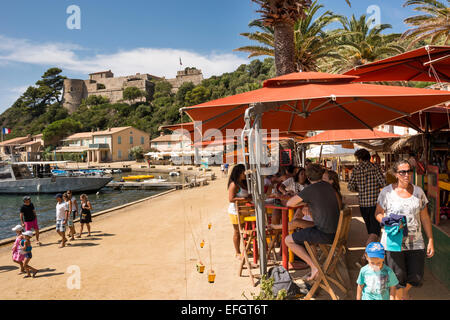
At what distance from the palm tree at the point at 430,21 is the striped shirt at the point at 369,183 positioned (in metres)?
13.5

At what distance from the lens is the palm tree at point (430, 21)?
14.7 meters

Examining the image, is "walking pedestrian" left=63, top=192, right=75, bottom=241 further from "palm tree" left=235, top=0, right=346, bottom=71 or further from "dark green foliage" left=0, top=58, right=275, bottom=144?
"dark green foliage" left=0, top=58, right=275, bottom=144

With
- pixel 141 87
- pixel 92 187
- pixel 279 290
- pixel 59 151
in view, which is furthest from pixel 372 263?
pixel 141 87

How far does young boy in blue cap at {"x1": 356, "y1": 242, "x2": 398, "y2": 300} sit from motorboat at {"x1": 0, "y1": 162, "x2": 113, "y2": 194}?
1261 inches

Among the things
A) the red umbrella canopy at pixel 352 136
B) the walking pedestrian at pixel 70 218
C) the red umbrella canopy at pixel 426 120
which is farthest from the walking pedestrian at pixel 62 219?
the red umbrella canopy at pixel 426 120

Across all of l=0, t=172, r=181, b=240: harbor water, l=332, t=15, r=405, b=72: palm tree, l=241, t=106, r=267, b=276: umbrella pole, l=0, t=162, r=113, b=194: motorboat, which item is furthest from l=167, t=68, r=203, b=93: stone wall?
l=241, t=106, r=267, b=276: umbrella pole

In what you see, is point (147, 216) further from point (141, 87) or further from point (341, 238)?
point (141, 87)

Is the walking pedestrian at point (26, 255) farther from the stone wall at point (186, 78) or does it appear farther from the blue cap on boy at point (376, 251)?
the stone wall at point (186, 78)

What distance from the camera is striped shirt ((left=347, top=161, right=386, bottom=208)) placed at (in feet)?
15.9

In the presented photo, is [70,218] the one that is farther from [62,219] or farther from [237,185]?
[237,185]

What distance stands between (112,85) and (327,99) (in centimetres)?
12324

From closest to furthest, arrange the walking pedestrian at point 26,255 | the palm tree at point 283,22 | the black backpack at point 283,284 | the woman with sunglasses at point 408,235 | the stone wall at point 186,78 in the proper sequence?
the woman with sunglasses at point 408,235 < the black backpack at point 283,284 < the walking pedestrian at point 26,255 < the palm tree at point 283,22 < the stone wall at point 186,78

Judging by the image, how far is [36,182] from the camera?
101 feet

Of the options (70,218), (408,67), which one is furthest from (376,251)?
(70,218)
